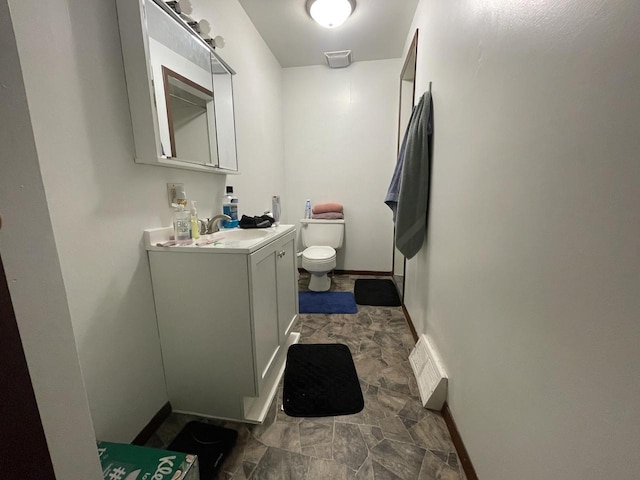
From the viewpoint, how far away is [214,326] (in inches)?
44.5

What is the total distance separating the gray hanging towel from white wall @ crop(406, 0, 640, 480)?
16.6 inches

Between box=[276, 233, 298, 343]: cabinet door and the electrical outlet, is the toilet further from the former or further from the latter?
the electrical outlet

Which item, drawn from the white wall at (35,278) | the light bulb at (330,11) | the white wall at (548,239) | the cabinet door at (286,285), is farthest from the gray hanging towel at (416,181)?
the white wall at (35,278)

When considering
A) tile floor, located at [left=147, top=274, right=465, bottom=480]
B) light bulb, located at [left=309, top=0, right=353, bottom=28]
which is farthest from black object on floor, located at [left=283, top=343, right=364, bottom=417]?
light bulb, located at [left=309, top=0, right=353, bottom=28]

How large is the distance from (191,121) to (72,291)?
36.2 inches

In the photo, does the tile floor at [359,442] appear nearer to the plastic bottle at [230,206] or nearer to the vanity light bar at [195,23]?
the plastic bottle at [230,206]

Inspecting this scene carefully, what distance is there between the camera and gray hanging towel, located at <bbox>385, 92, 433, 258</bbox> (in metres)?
1.52

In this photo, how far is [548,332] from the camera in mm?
588

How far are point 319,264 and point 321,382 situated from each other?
115 cm

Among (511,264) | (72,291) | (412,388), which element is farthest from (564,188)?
(72,291)

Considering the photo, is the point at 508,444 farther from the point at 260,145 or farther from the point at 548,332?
the point at 260,145

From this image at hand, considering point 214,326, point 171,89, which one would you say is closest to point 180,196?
point 171,89

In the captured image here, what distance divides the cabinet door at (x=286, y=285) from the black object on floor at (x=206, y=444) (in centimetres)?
51

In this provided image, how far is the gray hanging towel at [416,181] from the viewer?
152cm
